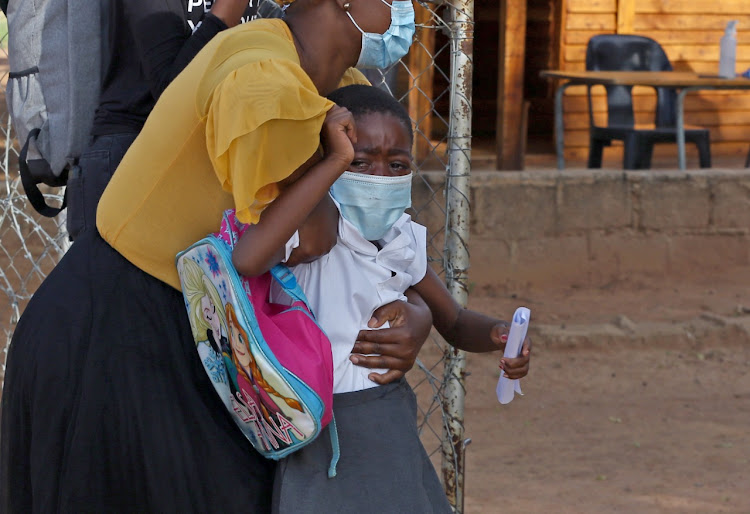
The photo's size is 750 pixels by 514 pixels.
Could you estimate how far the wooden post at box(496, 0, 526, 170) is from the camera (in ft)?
28.3

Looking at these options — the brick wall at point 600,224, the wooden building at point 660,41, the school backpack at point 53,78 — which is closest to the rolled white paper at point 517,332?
the school backpack at point 53,78

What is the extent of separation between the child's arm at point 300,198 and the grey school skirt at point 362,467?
1.16 feet

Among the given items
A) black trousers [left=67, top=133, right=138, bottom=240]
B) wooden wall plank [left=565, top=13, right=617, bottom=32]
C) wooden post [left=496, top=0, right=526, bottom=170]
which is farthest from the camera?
wooden wall plank [left=565, top=13, right=617, bottom=32]

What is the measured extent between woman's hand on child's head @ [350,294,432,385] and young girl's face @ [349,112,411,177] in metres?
0.26

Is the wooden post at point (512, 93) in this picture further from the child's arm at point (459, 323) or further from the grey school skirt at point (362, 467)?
the grey school skirt at point (362, 467)

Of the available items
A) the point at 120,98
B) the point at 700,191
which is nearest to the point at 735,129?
the point at 700,191

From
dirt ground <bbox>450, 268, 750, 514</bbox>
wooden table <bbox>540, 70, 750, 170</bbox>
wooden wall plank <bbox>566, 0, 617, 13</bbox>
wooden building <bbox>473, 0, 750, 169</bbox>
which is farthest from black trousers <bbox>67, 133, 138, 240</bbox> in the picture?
wooden wall plank <bbox>566, 0, 617, 13</bbox>

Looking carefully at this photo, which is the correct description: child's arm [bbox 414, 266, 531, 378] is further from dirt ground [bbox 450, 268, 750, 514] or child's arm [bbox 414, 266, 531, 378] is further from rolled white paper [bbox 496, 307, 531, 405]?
dirt ground [bbox 450, 268, 750, 514]

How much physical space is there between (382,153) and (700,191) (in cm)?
540

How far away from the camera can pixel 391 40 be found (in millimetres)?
2092

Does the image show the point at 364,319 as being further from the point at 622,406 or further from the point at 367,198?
the point at 622,406

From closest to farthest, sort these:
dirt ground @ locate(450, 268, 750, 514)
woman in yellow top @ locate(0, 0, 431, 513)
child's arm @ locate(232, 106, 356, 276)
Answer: child's arm @ locate(232, 106, 356, 276) → woman in yellow top @ locate(0, 0, 431, 513) → dirt ground @ locate(450, 268, 750, 514)

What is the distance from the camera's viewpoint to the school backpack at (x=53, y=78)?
7.77 ft

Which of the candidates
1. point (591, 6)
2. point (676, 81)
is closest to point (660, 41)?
point (591, 6)
